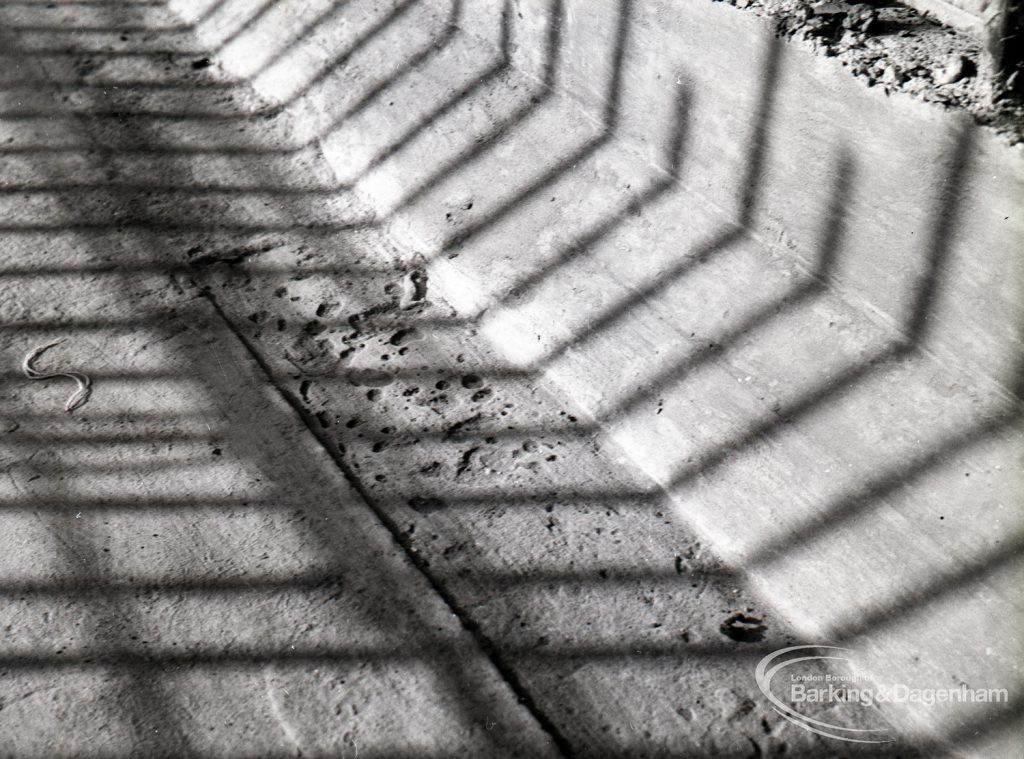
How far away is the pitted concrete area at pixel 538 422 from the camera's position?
82.9 inches

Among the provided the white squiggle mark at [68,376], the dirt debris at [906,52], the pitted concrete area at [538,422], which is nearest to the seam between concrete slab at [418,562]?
the pitted concrete area at [538,422]

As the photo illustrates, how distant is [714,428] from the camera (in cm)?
250

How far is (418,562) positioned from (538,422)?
50cm

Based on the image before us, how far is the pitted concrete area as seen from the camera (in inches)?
82.9

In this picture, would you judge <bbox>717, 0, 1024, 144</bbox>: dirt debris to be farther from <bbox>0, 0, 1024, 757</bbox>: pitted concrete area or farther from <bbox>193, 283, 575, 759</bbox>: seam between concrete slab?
<bbox>193, 283, 575, 759</bbox>: seam between concrete slab

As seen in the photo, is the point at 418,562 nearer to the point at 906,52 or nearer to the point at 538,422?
the point at 538,422

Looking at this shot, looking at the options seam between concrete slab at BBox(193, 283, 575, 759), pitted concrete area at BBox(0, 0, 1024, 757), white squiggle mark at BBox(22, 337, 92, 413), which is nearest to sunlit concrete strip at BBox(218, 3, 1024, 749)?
pitted concrete area at BBox(0, 0, 1024, 757)

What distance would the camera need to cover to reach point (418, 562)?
2408mm

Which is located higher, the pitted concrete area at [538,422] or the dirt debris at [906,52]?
the dirt debris at [906,52]

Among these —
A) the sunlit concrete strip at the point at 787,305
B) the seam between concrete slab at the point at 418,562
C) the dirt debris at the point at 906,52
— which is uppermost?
the dirt debris at the point at 906,52

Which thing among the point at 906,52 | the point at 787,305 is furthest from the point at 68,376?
the point at 906,52

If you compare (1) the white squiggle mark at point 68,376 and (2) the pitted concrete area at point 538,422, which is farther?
(1) the white squiggle mark at point 68,376

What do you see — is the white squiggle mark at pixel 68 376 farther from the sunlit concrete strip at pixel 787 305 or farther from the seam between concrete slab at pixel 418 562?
the sunlit concrete strip at pixel 787 305

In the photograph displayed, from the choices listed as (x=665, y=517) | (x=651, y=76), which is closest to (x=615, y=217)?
(x=651, y=76)
